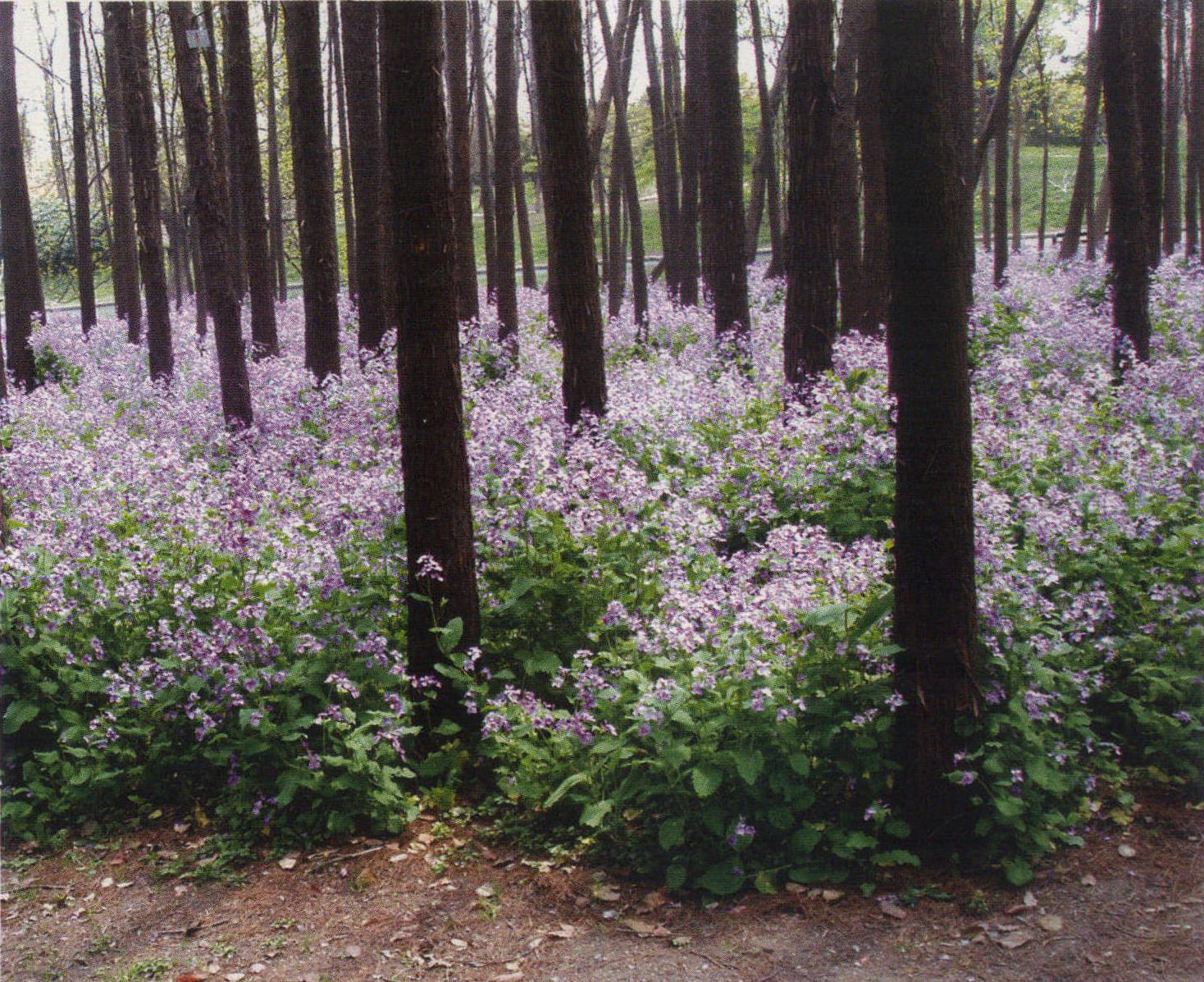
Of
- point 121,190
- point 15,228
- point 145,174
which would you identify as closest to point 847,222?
point 145,174

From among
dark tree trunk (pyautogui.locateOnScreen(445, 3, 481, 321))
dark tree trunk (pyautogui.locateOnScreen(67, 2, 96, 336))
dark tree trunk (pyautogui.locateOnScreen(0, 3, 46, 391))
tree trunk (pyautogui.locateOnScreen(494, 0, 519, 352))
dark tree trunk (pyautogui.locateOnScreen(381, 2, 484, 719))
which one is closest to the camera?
dark tree trunk (pyautogui.locateOnScreen(381, 2, 484, 719))

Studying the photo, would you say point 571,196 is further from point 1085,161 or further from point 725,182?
point 1085,161

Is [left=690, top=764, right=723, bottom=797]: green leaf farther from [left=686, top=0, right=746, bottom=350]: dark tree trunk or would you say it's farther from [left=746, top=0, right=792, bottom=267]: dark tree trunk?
[left=746, top=0, right=792, bottom=267]: dark tree trunk

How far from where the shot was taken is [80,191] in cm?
1928

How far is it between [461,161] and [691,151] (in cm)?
820

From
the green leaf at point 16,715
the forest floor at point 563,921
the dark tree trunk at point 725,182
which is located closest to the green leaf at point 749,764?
the forest floor at point 563,921

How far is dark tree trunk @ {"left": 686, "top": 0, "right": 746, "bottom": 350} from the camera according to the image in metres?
12.1

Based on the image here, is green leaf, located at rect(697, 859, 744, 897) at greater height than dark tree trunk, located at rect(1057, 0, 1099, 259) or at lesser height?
lesser

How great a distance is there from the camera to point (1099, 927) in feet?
13.1

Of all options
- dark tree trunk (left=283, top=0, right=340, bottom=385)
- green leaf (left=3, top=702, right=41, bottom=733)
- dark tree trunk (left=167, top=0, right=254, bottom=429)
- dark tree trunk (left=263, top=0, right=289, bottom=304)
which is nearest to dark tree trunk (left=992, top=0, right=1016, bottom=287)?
dark tree trunk (left=283, top=0, right=340, bottom=385)

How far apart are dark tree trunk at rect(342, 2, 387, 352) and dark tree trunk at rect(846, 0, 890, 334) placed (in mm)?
4764

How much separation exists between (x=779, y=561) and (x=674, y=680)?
1.13m

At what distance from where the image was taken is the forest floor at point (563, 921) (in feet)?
12.8

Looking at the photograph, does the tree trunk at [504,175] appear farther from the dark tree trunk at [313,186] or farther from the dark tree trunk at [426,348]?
the dark tree trunk at [426,348]
